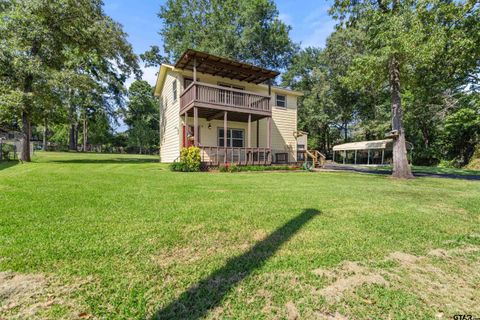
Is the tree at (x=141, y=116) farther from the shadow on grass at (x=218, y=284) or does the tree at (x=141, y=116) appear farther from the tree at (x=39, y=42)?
the shadow on grass at (x=218, y=284)

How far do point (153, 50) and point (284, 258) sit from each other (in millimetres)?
30924

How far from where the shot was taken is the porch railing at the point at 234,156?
12.3m

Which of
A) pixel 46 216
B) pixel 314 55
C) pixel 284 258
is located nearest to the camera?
pixel 284 258

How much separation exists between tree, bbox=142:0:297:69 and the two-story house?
11.4m

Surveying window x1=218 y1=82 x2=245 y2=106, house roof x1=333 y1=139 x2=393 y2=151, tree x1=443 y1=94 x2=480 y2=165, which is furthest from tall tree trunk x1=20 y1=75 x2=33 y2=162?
tree x1=443 y1=94 x2=480 y2=165

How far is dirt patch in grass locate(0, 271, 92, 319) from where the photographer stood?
172cm

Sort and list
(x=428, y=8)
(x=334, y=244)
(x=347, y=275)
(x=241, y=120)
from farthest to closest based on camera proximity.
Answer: (x=241, y=120) < (x=428, y=8) < (x=334, y=244) < (x=347, y=275)

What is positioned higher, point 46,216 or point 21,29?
point 21,29

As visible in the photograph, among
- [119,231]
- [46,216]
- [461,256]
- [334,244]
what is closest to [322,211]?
[334,244]

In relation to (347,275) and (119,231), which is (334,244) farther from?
(119,231)

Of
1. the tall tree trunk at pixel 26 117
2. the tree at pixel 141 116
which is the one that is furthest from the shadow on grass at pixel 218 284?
the tree at pixel 141 116

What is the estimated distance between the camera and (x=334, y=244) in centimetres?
301

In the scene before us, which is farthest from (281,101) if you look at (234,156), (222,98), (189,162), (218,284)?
(218,284)

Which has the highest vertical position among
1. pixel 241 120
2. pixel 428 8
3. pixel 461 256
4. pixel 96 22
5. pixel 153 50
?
pixel 153 50
